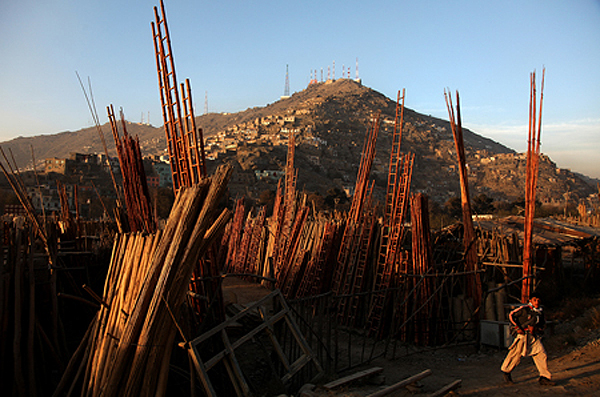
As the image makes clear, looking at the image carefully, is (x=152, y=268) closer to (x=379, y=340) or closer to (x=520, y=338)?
(x=520, y=338)

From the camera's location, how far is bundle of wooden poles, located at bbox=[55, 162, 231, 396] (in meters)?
3.96

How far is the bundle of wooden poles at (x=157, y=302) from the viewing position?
3.96m

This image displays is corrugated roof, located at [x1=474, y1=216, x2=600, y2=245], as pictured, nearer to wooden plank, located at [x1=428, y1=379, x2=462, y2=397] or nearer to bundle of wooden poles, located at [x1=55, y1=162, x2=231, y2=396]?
wooden plank, located at [x1=428, y1=379, x2=462, y2=397]

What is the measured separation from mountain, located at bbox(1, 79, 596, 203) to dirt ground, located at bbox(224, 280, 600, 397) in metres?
54.7

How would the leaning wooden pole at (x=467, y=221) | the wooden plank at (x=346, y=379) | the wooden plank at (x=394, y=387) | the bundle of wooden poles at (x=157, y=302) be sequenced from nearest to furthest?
the bundle of wooden poles at (x=157, y=302), the wooden plank at (x=394, y=387), the wooden plank at (x=346, y=379), the leaning wooden pole at (x=467, y=221)

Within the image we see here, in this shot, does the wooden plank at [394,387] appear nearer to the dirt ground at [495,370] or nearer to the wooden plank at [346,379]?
the dirt ground at [495,370]

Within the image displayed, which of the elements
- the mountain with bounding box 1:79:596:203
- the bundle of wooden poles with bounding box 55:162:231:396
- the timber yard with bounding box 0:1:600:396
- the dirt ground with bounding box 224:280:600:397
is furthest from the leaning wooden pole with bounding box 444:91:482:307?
the mountain with bounding box 1:79:596:203

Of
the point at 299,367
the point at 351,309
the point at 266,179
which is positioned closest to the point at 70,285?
the point at 299,367

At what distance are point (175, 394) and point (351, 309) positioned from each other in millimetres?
4298

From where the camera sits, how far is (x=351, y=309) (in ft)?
27.7

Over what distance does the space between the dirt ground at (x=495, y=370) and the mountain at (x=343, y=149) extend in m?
54.7

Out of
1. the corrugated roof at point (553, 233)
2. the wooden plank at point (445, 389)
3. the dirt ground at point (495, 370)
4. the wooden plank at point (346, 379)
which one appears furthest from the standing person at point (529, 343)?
the corrugated roof at point (553, 233)

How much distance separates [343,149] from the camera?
106 m

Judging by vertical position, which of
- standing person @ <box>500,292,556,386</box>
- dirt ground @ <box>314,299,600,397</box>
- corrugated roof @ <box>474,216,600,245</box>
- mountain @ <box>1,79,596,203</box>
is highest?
mountain @ <box>1,79,596,203</box>
